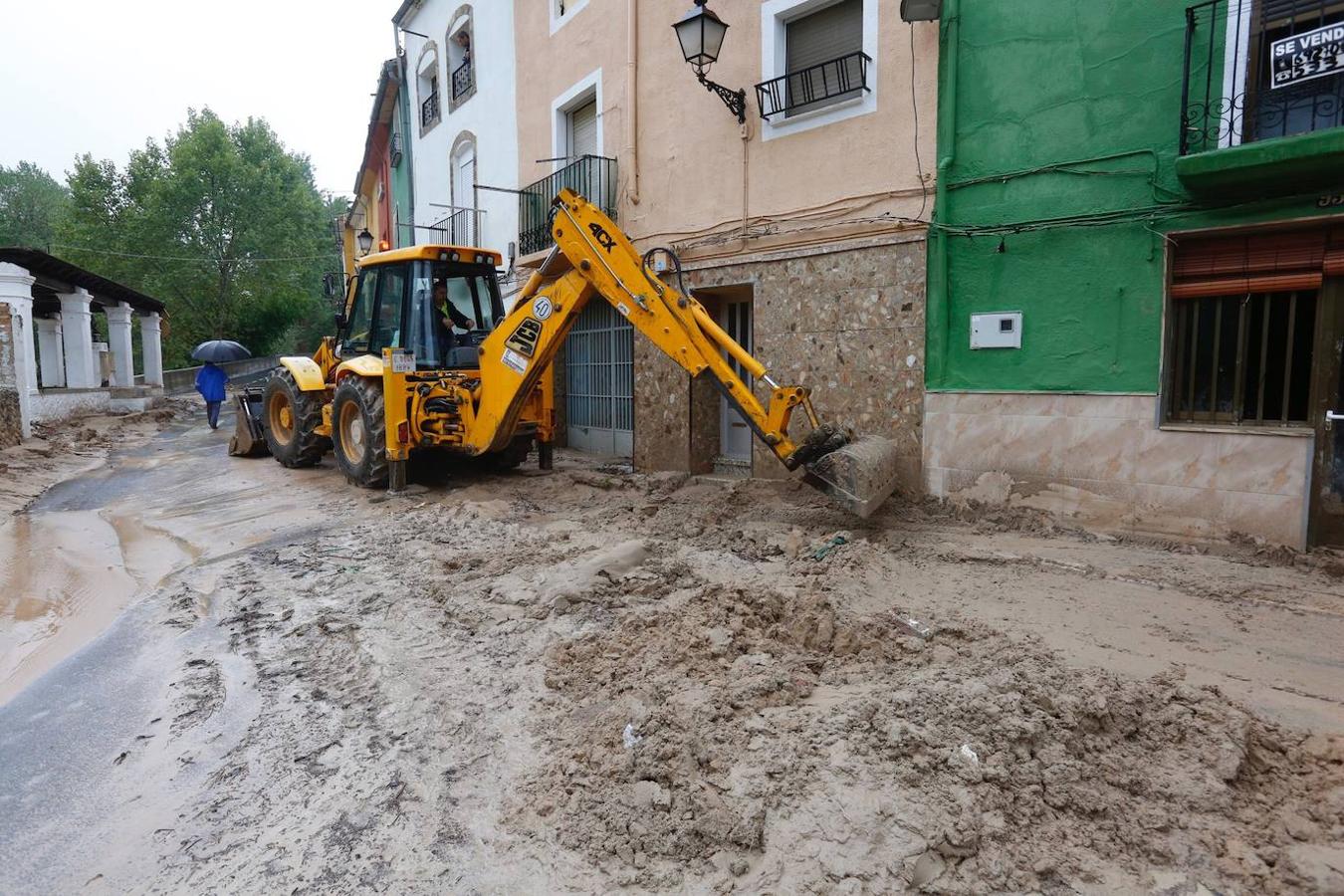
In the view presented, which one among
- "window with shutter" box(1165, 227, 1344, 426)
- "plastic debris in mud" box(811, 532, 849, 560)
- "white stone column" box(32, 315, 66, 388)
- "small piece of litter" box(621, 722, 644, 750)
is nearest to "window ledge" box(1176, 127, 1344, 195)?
"window with shutter" box(1165, 227, 1344, 426)

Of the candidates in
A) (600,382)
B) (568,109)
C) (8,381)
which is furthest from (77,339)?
(600,382)

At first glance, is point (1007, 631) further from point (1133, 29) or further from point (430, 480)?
point (430, 480)

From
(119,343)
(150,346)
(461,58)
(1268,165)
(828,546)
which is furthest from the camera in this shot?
(150,346)

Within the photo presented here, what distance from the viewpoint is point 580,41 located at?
411 inches

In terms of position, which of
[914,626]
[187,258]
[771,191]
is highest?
[187,258]

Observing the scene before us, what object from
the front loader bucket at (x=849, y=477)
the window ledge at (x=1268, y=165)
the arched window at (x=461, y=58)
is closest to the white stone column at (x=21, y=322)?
the arched window at (x=461, y=58)

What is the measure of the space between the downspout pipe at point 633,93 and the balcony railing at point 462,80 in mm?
5590

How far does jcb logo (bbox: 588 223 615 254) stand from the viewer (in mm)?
6543

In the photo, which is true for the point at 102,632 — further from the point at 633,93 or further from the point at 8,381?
the point at 8,381

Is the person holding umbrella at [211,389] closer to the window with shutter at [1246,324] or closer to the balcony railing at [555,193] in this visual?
the balcony railing at [555,193]

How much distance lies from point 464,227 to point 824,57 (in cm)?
849

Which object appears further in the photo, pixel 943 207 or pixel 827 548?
pixel 943 207

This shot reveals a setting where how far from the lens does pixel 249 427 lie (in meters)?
10.9

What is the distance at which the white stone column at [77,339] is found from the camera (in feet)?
57.5
